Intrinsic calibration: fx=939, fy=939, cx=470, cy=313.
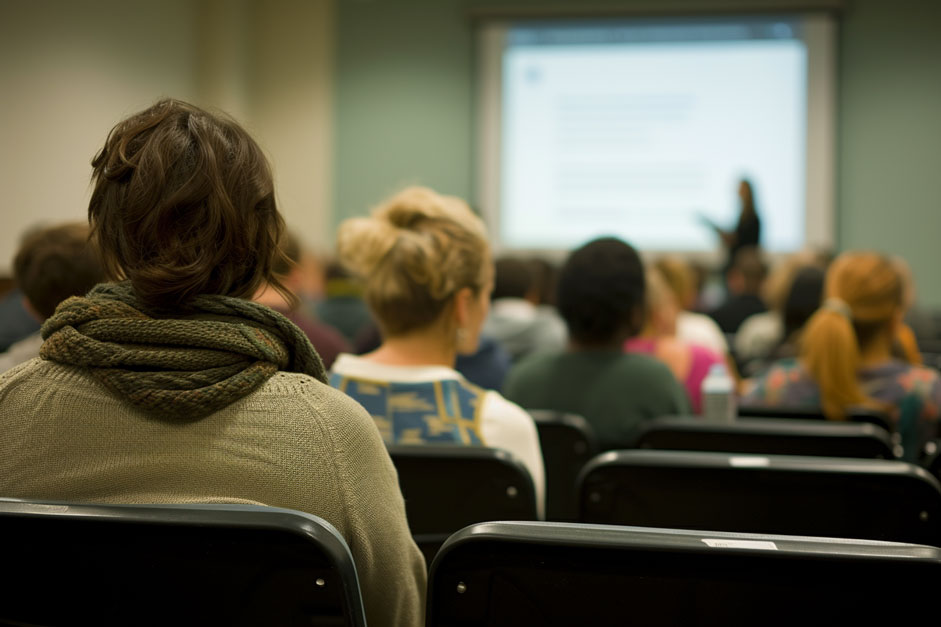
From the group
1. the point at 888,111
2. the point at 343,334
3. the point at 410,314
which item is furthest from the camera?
the point at 888,111

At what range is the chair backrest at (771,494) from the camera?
52.5 inches

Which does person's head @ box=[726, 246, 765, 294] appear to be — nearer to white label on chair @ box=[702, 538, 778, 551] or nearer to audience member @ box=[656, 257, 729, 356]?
audience member @ box=[656, 257, 729, 356]

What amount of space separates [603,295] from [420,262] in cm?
69

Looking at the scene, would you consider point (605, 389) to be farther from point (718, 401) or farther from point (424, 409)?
point (424, 409)

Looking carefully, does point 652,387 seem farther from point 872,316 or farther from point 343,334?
point 343,334

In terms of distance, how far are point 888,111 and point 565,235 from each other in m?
2.94

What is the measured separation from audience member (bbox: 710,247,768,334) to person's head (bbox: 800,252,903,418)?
281 centimetres

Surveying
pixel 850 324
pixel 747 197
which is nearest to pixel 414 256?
pixel 850 324

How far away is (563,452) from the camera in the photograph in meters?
2.03

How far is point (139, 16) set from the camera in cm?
746

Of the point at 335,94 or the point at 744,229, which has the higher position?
the point at 335,94

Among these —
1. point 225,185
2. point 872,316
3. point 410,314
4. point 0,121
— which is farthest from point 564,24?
point 225,185

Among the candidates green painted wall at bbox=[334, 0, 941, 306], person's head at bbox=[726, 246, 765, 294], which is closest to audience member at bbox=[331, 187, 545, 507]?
person's head at bbox=[726, 246, 765, 294]

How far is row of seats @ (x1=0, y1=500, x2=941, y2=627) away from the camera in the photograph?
81 centimetres
